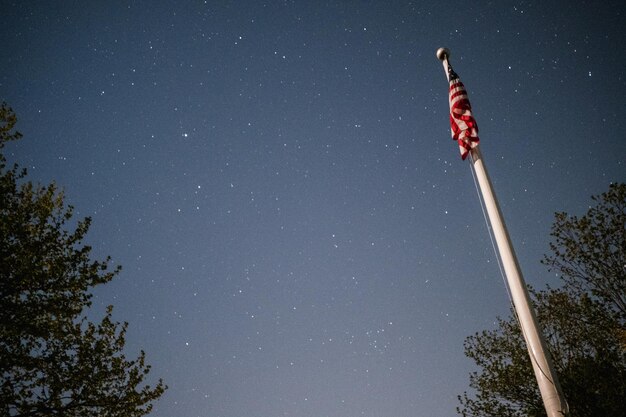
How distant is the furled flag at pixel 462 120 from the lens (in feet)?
25.0

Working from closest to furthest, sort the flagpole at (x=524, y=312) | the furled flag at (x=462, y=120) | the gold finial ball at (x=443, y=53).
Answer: the flagpole at (x=524, y=312), the furled flag at (x=462, y=120), the gold finial ball at (x=443, y=53)

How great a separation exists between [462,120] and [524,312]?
13.9 ft

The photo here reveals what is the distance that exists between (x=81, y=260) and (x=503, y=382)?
19576mm

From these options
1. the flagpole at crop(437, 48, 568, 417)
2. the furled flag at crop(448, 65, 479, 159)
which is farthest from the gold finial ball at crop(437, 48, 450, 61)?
the flagpole at crop(437, 48, 568, 417)

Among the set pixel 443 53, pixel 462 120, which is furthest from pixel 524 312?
pixel 443 53

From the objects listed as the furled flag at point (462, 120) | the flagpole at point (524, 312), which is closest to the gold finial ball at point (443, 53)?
the furled flag at point (462, 120)

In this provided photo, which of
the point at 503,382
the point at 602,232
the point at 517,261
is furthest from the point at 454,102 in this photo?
the point at 503,382

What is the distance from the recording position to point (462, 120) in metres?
7.90

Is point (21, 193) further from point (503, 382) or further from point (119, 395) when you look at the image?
point (503, 382)

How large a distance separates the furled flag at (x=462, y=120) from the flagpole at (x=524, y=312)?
0.62m

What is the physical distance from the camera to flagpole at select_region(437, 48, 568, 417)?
5312 mm

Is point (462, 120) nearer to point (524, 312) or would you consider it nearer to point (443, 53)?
point (443, 53)

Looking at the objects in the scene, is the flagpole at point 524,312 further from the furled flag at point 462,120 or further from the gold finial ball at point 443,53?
the gold finial ball at point 443,53

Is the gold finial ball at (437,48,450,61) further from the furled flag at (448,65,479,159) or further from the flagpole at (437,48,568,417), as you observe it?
the flagpole at (437,48,568,417)
